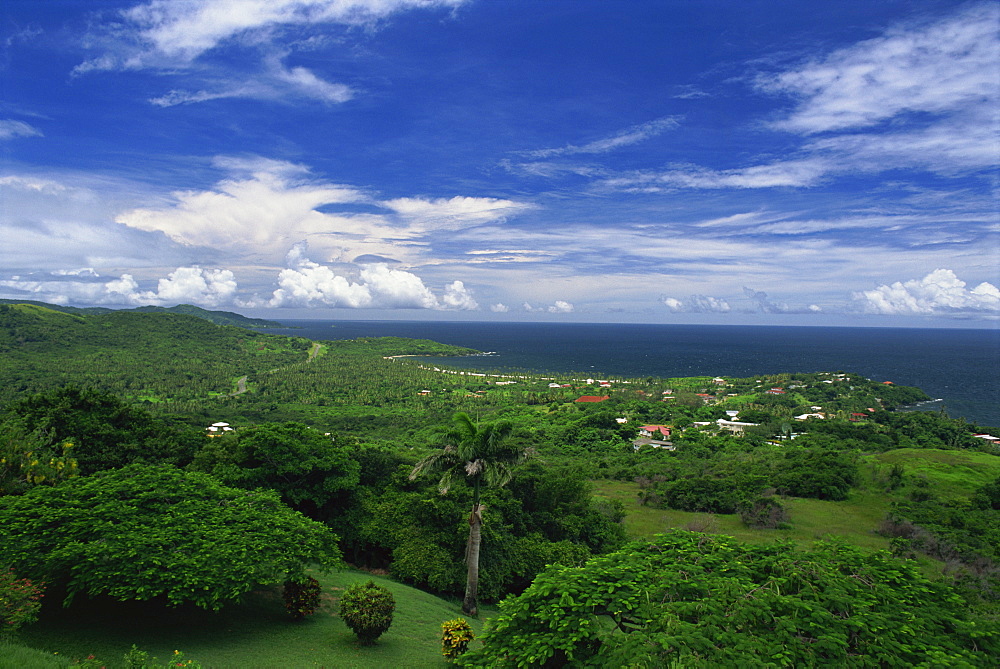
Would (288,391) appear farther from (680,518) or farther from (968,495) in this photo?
(968,495)

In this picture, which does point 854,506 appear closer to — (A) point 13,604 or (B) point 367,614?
(B) point 367,614

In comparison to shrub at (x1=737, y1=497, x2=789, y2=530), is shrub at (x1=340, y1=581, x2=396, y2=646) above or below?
above

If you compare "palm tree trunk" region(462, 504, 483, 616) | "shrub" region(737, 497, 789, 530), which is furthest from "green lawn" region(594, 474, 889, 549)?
"palm tree trunk" region(462, 504, 483, 616)

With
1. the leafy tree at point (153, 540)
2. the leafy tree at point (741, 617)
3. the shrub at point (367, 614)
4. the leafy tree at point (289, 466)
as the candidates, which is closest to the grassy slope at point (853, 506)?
the leafy tree at point (289, 466)

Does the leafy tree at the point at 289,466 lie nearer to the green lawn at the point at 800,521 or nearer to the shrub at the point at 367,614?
the shrub at the point at 367,614

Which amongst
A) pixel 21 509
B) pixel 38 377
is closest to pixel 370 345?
pixel 38 377

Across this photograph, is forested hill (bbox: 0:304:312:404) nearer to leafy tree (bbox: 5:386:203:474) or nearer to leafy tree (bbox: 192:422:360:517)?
leafy tree (bbox: 5:386:203:474)
